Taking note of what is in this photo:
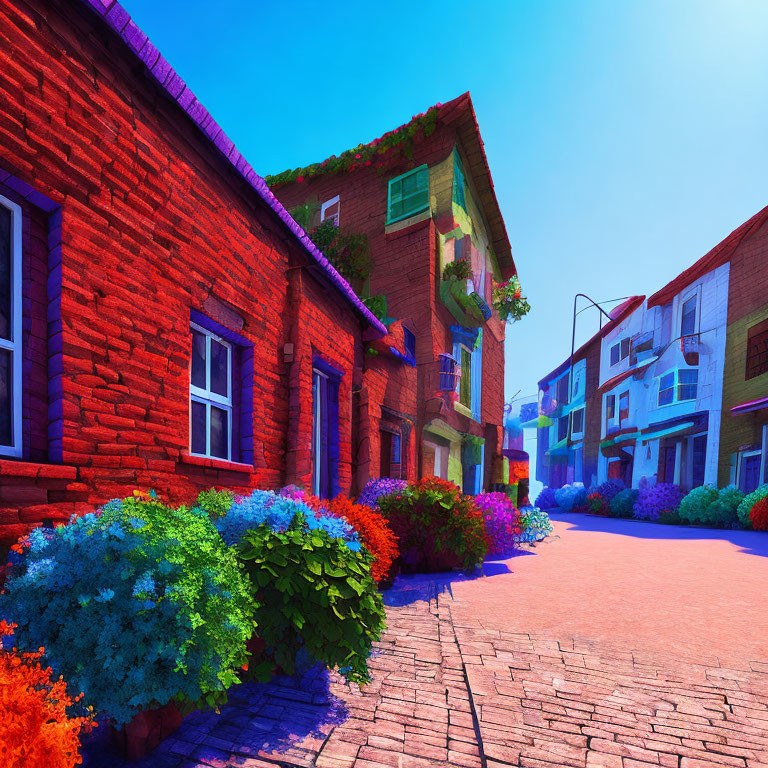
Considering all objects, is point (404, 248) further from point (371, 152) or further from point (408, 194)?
point (371, 152)

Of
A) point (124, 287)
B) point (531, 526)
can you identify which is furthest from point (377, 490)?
point (124, 287)

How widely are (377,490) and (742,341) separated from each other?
56.4 feet

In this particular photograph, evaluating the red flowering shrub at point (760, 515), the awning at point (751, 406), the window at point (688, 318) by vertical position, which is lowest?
the red flowering shrub at point (760, 515)

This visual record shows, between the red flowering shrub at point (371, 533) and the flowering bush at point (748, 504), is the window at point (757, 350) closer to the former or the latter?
the flowering bush at point (748, 504)

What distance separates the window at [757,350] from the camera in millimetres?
15820

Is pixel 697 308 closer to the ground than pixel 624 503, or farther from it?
farther from it

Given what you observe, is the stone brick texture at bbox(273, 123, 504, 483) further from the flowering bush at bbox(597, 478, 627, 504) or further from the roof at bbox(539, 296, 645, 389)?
the roof at bbox(539, 296, 645, 389)

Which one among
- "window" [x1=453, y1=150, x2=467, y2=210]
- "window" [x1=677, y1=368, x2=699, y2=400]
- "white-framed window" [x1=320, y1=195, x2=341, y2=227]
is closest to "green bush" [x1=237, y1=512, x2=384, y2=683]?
"window" [x1=453, y1=150, x2=467, y2=210]

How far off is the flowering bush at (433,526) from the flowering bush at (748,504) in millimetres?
11476

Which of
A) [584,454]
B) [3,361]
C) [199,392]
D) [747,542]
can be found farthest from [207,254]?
[584,454]

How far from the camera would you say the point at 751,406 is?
595 inches

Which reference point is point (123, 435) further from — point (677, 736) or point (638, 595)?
point (638, 595)

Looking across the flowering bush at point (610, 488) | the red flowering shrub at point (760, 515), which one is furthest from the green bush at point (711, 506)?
the flowering bush at point (610, 488)

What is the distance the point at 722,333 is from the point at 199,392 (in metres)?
21.1
